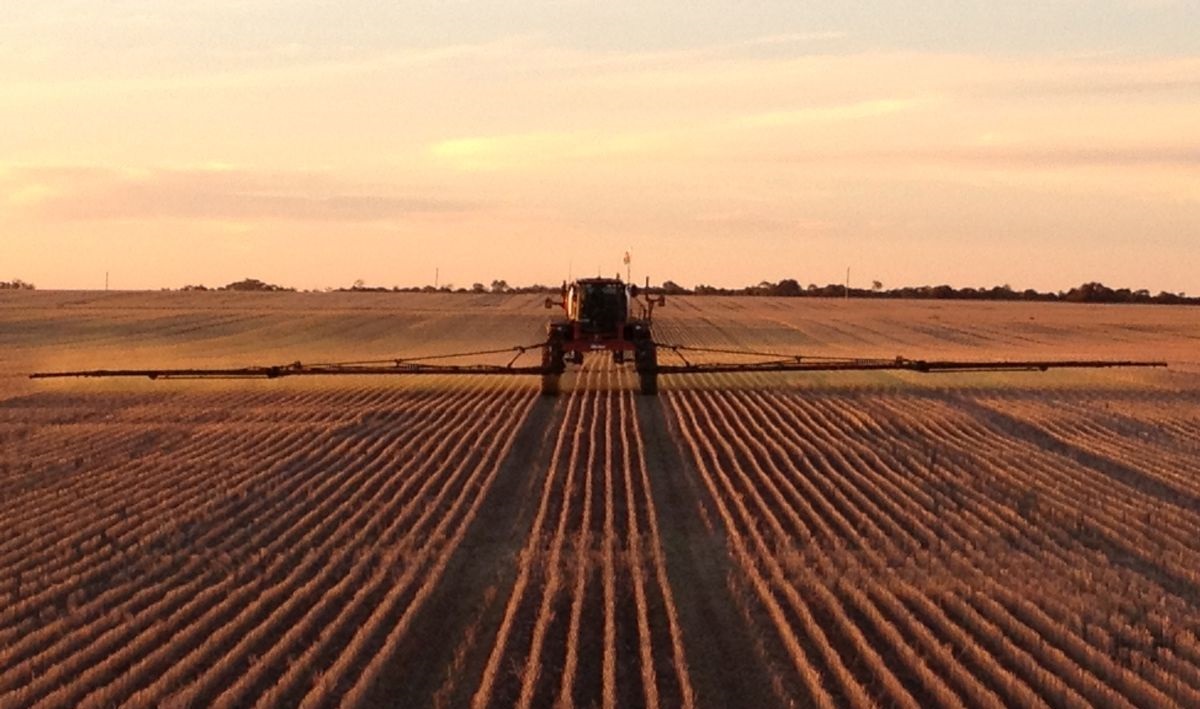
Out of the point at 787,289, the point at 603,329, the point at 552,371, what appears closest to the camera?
the point at 552,371

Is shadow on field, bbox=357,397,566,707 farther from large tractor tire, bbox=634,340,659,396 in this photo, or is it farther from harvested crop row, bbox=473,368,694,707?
large tractor tire, bbox=634,340,659,396

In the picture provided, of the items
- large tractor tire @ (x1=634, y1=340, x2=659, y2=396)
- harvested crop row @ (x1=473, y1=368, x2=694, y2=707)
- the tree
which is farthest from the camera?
the tree

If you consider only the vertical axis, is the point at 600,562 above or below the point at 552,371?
below

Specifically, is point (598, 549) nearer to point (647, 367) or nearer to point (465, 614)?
point (465, 614)

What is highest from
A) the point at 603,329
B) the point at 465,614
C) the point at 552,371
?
the point at 603,329

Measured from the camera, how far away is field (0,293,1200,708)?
315 inches

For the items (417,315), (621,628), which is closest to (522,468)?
(621,628)

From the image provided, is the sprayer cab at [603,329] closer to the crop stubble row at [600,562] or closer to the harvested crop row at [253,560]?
the crop stubble row at [600,562]

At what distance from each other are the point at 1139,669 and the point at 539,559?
168 inches

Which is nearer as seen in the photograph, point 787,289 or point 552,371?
point 552,371

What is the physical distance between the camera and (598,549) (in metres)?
11.3

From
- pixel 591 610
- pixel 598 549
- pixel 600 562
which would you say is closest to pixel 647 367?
pixel 598 549

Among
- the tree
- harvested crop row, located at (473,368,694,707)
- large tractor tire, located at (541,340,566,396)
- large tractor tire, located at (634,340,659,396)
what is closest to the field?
harvested crop row, located at (473,368,694,707)

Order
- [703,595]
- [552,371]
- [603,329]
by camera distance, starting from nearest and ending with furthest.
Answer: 1. [703,595]
2. [552,371]
3. [603,329]
